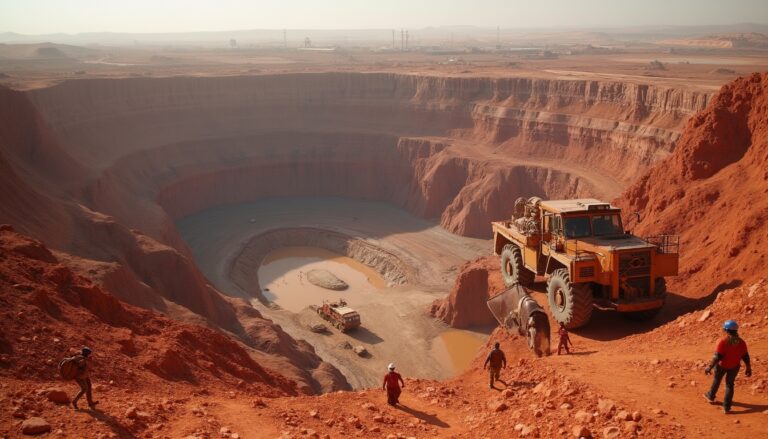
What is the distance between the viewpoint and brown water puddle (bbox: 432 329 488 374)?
29.8 metres

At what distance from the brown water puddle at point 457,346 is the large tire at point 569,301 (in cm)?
1293

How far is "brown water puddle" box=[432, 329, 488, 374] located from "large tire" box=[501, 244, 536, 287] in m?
9.39

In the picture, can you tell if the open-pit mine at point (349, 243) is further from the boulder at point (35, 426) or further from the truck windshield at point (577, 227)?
the truck windshield at point (577, 227)

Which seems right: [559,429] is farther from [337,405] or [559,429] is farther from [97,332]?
[97,332]

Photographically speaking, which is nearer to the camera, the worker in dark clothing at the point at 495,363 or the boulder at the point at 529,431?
the boulder at the point at 529,431

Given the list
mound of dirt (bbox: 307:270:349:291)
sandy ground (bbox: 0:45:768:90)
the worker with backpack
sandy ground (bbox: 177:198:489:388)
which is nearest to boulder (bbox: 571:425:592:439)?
the worker with backpack

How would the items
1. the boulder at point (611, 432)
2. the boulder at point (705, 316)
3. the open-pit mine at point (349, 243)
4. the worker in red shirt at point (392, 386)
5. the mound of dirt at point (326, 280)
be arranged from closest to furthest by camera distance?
the boulder at point (611, 432), the open-pit mine at point (349, 243), the worker in red shirt at point (392, 386), the boulder at point (705, 316), the mound of dirt at point (326, 280)

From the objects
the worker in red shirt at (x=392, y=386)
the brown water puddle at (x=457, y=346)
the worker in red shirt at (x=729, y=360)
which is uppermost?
the worker in red shirt at (x=729, y=360)

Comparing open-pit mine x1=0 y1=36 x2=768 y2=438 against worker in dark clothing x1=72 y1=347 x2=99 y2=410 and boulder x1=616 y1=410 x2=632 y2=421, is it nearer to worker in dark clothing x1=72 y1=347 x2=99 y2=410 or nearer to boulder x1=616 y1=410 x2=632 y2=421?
boulder x1=616 y1=410 x2=632 y2=421

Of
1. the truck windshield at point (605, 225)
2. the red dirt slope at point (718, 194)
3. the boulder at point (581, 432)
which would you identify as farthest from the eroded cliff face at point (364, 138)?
the boulder at point (581, 432)

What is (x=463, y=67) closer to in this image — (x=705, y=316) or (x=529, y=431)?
(x=705, y=316)

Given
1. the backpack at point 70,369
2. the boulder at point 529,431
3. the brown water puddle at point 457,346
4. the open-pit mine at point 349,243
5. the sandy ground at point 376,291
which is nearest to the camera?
the boulder at point 529,431

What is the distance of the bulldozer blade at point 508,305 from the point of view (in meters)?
17.7

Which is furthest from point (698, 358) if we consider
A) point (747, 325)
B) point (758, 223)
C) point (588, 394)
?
point (758, 223)
